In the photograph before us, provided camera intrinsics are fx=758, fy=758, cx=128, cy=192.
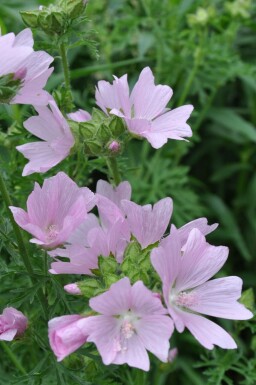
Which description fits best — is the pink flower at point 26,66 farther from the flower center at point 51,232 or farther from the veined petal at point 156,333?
the veined petal at point 156,333

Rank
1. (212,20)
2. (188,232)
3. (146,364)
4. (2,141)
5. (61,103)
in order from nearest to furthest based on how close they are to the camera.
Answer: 1. (146,364)
2. (188,232)
3. (61,103)
4. (2,141)
5. (212,20)

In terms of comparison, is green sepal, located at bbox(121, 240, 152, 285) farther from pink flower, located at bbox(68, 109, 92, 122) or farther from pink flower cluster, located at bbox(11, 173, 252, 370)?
pink flower, located at bbox(68, 109, 92, 122)

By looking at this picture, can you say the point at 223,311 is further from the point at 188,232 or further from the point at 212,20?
the point at 212,20

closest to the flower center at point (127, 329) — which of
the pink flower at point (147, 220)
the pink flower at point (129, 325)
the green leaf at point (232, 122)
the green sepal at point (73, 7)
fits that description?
the pink flower at point (129, 325)

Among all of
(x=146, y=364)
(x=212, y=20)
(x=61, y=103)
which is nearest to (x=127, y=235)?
(x=146, y=364)

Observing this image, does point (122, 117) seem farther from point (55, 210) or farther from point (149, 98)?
point (55, 210)

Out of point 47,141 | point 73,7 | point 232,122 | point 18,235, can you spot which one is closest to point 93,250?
point 18,235
